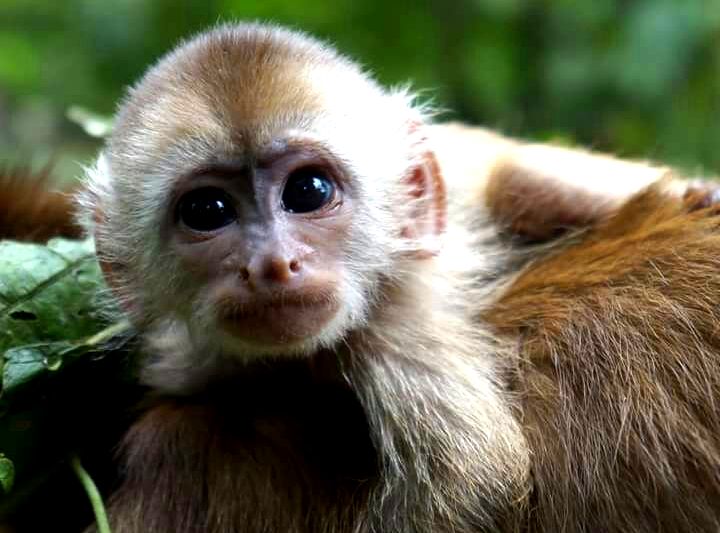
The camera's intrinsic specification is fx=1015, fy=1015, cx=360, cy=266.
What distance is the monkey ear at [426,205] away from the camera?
326cm

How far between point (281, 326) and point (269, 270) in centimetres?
17

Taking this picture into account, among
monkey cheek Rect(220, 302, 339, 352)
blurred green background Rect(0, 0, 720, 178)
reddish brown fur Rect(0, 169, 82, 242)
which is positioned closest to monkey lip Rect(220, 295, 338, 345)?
monkey cheek Rect(220, 302, 339, 352)

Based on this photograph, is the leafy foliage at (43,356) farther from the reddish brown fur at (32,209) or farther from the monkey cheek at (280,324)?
the monkey cheek at (280,324)

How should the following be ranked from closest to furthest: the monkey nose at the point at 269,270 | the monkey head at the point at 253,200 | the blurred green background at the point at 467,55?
the monkey nose at the point at 269,270 < the monkey head at the point at 253,200 < the blurred green background at the point at 467,55

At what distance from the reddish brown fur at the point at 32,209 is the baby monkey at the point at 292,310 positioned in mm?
325

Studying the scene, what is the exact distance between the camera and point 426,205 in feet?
10.9

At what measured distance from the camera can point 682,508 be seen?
8.70 ft

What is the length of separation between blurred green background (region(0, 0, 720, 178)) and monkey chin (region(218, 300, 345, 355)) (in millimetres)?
3282

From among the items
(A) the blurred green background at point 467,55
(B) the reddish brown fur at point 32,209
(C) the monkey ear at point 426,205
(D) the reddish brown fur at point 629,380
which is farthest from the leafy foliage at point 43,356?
(A) the blurred green background at point 467,55

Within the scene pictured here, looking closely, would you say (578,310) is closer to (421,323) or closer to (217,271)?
(421,323)

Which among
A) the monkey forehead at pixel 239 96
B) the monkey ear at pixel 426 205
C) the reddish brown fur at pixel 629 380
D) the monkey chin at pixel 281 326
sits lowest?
the reddish brown fur at pixel 629 380

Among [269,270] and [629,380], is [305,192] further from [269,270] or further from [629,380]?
[629,380]

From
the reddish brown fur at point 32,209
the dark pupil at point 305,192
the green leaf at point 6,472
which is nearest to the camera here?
the green leaf at point 6,472

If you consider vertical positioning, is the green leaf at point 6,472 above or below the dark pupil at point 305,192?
below
